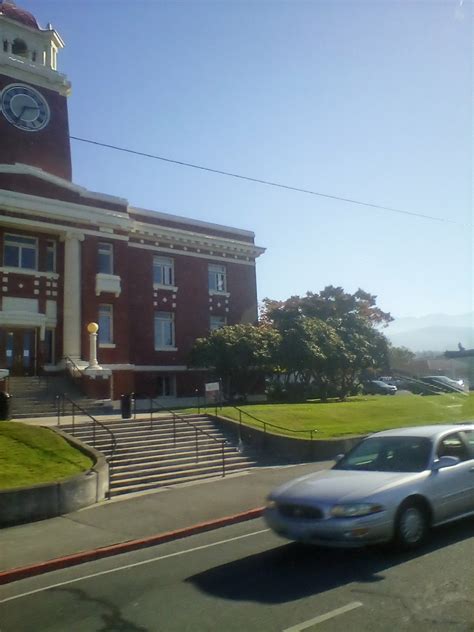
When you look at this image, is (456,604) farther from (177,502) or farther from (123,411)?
(123,411)

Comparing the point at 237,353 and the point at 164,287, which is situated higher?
the point at 164,287

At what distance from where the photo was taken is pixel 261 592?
6172 mm

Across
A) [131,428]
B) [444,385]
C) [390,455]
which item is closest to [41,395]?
[131,428]

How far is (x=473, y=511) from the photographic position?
27.2 feet

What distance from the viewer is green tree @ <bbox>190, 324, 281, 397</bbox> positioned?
1187 inches

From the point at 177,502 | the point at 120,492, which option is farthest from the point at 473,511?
the point at 120,492

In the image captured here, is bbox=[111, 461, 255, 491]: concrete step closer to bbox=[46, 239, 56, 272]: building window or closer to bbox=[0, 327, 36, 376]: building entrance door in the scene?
bbox=[0, 327, 36, 376]: building entrance door

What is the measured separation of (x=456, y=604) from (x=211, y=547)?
401cm

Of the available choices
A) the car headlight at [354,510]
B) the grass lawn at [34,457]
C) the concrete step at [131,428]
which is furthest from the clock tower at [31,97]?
the car headlight at [354,510]

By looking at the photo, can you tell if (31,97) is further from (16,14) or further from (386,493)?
(386,493)

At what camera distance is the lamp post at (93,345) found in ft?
86.7

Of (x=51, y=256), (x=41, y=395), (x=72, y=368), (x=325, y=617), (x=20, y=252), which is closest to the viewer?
(x=325, y=617)

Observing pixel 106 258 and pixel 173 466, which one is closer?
pixel 173 466

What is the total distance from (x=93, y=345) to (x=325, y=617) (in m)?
22.8
